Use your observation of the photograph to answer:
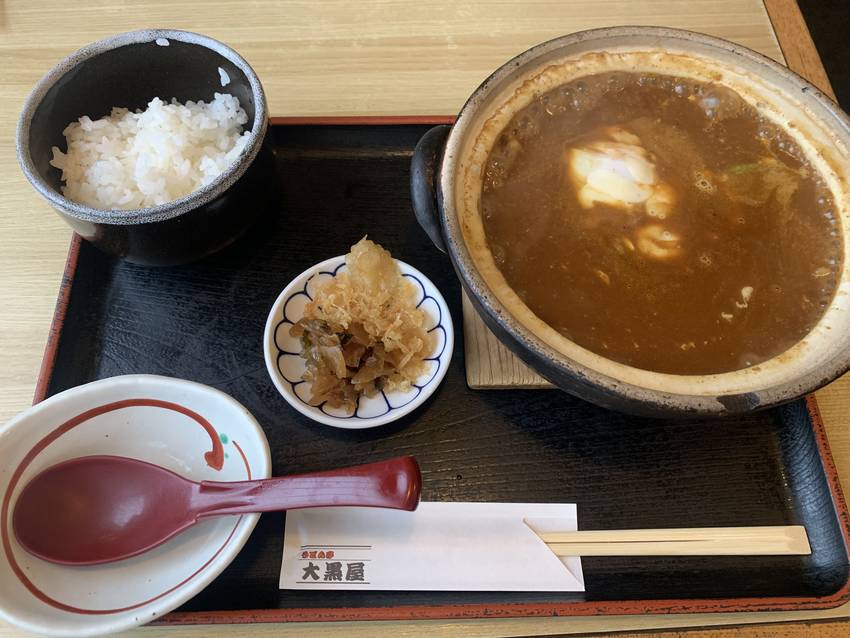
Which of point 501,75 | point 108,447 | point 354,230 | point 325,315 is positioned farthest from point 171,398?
point 501,75

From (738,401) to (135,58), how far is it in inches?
65.0

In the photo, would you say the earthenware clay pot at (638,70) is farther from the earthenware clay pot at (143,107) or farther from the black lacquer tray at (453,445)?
the earthenware clay pot at (143,107)

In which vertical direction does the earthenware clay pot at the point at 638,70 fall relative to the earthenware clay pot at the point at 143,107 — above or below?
above

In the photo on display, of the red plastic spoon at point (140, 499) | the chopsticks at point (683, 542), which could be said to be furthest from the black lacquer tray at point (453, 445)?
the red plastic spoon at point (140, 499)

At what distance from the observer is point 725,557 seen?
1249 millimetres

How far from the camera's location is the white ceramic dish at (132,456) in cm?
108

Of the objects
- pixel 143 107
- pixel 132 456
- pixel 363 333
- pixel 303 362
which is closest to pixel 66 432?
pixel 132 456

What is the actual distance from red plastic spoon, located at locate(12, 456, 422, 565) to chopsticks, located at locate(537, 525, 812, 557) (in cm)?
36

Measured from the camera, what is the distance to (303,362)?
4.72 ft

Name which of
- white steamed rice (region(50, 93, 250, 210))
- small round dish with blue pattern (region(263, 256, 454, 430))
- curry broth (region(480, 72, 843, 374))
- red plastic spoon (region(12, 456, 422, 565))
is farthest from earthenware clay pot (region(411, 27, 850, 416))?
white steamed rice (region(50, 93, 250, 210))

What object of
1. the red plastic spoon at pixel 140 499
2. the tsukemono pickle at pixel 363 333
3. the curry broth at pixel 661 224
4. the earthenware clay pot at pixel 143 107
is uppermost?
the curry broth at pixel 661 224

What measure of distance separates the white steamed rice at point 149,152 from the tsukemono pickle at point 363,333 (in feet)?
1.37

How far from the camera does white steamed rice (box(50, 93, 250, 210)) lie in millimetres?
1510

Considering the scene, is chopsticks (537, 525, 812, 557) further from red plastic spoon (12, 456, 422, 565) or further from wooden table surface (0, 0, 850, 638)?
wooden table surface (0, 0, 850, 638)
